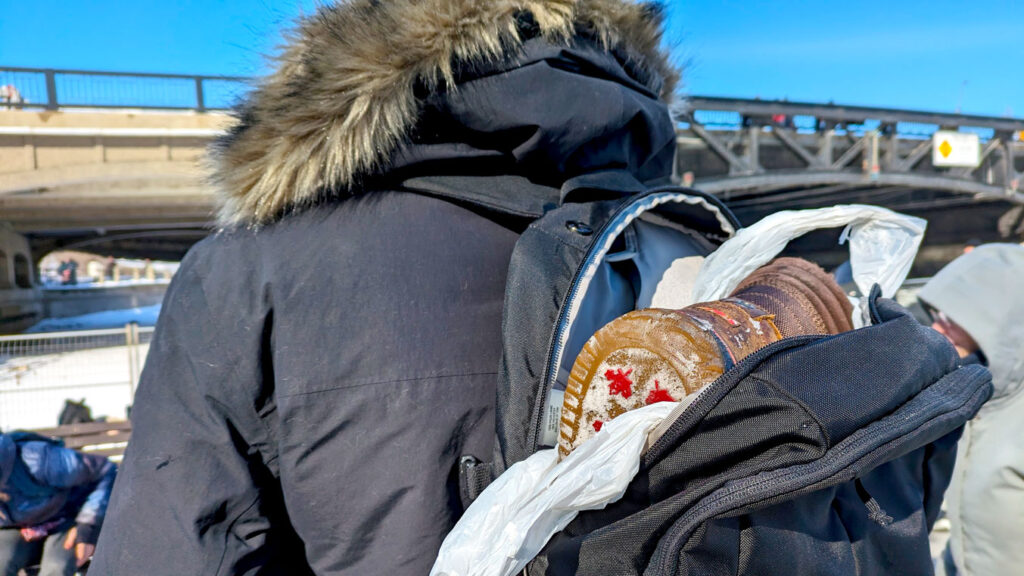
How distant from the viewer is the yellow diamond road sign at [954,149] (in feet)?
61.7

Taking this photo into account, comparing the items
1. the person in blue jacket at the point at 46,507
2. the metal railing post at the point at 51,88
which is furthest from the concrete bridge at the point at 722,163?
the person in blue jacket at the point at 46,507

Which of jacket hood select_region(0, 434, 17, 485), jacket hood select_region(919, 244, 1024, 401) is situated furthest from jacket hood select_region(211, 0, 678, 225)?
jacket hood select_region(0, 434, 17, 485)

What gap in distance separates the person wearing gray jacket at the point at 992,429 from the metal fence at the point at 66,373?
28.6ft

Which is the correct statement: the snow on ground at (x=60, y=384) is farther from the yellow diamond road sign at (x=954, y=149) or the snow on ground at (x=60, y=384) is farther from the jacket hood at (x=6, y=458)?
the yellow diamond road sign at (x=954, y=149)

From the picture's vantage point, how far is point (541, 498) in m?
0.85

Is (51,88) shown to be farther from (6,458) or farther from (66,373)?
(6,458)

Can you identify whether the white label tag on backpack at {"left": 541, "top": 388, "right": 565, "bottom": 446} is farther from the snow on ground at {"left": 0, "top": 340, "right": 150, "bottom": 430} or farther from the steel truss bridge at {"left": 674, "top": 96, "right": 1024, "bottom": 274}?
the steel truss bridge at {"left": 674, "top": 96, "right": 1024, "bottom": 274}

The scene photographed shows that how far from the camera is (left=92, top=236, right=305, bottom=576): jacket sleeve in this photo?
1039mm

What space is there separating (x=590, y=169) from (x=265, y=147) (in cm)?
59

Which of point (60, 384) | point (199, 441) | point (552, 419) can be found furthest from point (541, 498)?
point (60, 384)

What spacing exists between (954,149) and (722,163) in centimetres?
840

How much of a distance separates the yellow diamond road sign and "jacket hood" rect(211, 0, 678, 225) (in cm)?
2146

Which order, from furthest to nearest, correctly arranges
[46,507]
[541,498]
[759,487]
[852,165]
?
[852,165], [46,507], [541,498], [759,487]

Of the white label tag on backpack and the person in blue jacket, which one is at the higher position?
the white label tag on backpack
